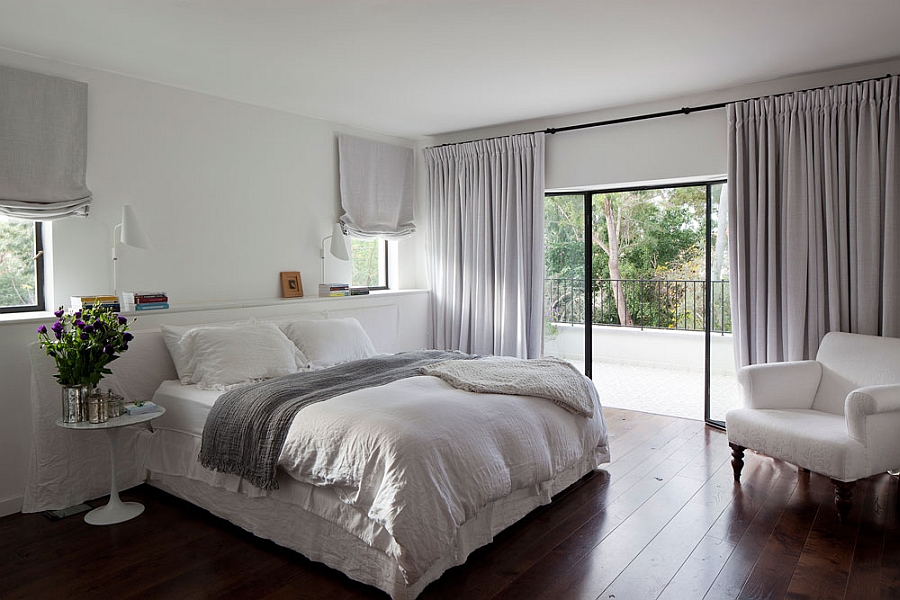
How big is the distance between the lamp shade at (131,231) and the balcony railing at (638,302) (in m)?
3.23

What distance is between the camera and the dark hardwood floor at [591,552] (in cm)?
236

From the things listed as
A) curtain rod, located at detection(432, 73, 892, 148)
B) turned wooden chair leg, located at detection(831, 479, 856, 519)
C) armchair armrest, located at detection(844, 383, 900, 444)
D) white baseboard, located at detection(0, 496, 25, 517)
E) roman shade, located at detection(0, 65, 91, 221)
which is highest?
curtain rod, located at detection(432, 73, 892, 148)

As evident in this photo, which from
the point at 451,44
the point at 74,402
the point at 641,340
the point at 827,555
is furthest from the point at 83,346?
the point at 641,340

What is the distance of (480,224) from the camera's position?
5.42 m

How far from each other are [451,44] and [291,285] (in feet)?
7.55

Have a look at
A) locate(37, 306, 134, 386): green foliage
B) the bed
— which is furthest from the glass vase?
the bed

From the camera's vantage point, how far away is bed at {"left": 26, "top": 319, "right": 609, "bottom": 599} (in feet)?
7.46

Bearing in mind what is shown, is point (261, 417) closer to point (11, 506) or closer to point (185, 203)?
point (11, 506)

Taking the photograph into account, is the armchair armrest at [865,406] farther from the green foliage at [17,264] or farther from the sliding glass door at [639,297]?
the green foliage at [17,264]

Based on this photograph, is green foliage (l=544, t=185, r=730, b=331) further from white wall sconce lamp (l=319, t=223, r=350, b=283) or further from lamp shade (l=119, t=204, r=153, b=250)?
lamp shade (l=119, t=204, r=153, b=250)

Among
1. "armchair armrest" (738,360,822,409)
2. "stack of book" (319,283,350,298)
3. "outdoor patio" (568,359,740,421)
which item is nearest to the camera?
"armchair armrest" (738,360,822,409)

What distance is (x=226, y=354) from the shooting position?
135 inches

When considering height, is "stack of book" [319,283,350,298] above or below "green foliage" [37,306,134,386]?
above

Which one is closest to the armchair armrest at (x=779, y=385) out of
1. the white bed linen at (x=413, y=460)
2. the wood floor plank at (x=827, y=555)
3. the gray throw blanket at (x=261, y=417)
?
the wood floor plank at (x=827, y=555)
